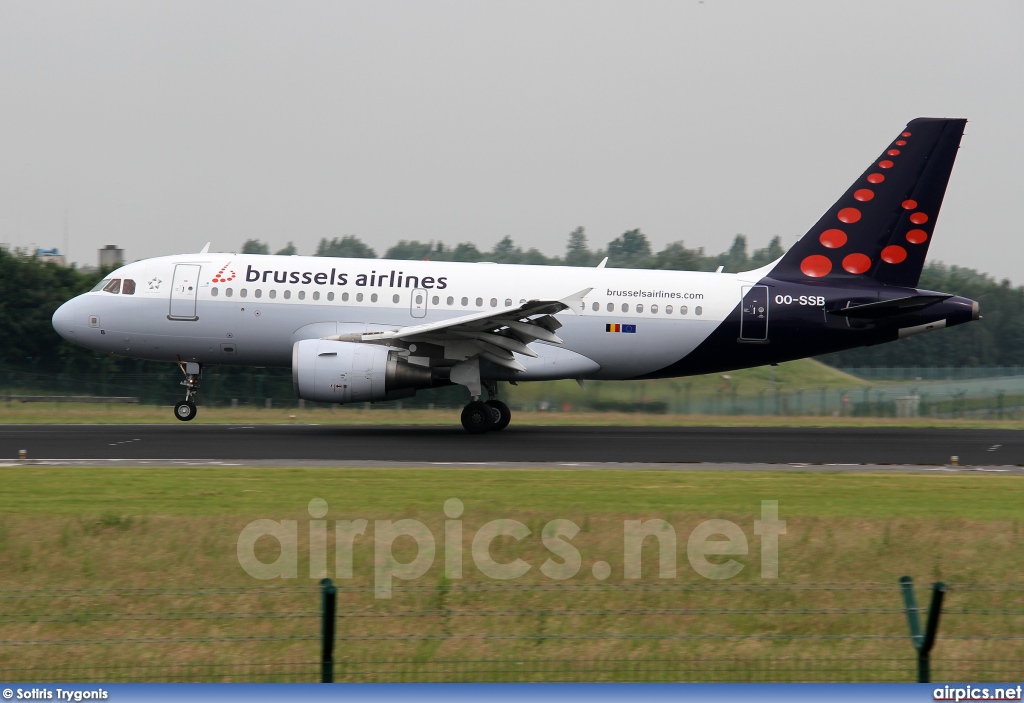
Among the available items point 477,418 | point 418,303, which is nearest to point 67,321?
point 418,303

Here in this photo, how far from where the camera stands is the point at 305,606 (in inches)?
413

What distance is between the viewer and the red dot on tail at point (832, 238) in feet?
85.1

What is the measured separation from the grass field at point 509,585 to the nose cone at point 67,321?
34.1ft

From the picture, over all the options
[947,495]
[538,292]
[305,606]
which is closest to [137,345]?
[538,292]

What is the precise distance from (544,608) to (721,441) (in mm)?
13272

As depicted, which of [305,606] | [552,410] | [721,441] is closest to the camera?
[305,606]

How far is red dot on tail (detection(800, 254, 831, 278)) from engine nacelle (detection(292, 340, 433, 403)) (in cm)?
991

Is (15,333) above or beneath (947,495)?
above

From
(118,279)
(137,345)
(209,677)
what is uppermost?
(118,279)

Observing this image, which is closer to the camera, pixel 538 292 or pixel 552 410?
pixel 538 292

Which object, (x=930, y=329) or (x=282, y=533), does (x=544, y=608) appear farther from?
(x=930, y=329)

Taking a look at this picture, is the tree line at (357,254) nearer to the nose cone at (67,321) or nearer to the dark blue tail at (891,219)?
the nose cone at (67,321)

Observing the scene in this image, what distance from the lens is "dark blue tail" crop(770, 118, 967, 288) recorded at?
25.8 m

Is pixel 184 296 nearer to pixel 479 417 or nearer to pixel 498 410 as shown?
pixel 479 417
